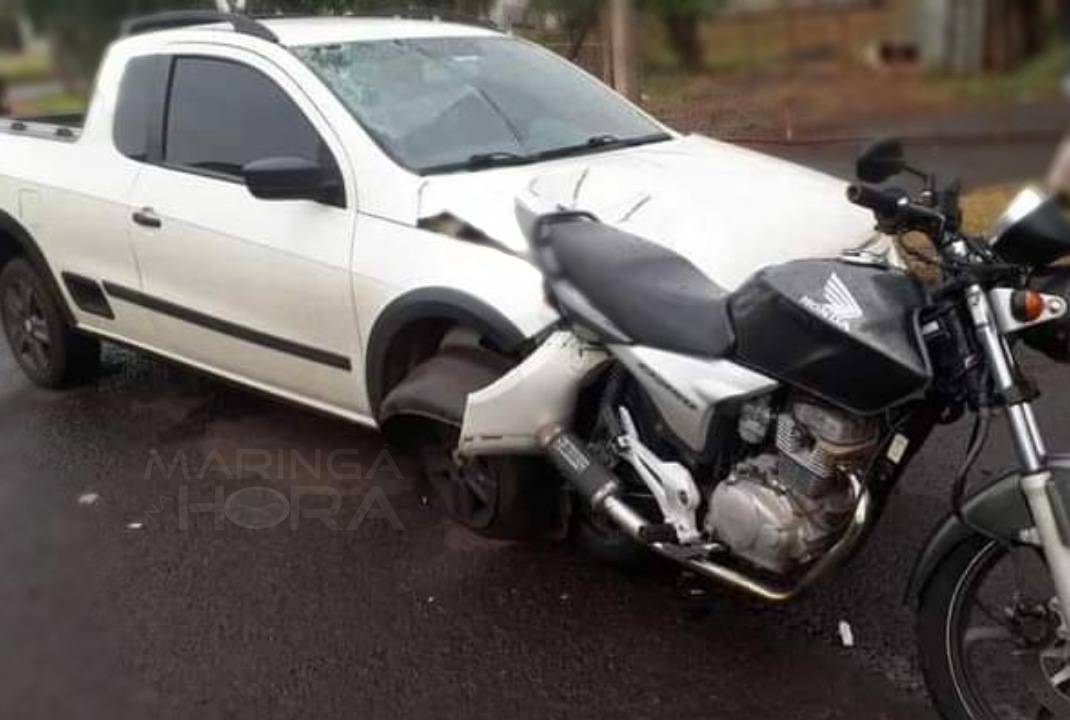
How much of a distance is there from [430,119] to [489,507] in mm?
1393

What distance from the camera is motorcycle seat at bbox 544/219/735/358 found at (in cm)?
271

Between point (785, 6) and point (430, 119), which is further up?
point (785, 6)

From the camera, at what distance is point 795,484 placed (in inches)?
108

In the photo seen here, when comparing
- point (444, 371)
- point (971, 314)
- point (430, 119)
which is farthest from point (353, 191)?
point (971, 314)

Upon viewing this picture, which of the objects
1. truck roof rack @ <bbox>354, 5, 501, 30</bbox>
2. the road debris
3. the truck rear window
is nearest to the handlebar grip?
the road debris

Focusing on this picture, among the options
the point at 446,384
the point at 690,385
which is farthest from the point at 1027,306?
the point at 446,384

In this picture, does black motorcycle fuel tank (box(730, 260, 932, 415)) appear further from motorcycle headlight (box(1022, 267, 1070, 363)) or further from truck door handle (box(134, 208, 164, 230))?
truck door handle (box(134, 208, 164, 230))

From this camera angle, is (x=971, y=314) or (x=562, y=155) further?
(x=562, y=155)

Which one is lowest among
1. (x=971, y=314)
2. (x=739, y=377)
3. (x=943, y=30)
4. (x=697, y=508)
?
(x=697, y=508)

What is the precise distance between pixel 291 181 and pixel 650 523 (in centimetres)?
164

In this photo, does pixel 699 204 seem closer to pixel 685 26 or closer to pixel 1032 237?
pixel 1032 237

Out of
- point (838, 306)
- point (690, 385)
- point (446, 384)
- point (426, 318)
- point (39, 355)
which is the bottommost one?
point (39, 355)

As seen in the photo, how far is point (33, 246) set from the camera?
5.24 m

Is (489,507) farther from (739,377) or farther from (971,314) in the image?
(971,314)
